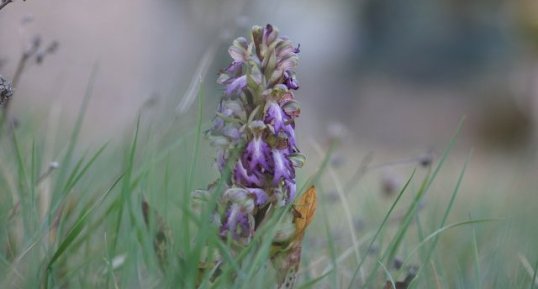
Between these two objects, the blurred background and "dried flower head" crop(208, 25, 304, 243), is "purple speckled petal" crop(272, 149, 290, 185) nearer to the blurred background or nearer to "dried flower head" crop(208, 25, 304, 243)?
"dried flower head" crop(208, 25, 304, 243)

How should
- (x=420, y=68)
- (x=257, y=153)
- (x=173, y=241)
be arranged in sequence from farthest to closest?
(x=420, y=68), (x=173, y=241), (x=257, y=153)

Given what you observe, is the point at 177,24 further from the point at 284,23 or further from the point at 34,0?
the point at 34,0

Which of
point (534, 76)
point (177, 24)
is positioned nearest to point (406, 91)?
point (534, 76)

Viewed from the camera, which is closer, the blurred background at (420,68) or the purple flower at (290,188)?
the purple flower at (290,188)

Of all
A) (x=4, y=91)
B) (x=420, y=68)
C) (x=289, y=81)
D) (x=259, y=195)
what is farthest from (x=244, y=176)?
(x=420, y=68)

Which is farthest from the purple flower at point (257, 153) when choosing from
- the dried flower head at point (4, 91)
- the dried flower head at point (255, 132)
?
the dried flower head at point (4, 91)

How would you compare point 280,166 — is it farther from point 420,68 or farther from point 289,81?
point 420,68

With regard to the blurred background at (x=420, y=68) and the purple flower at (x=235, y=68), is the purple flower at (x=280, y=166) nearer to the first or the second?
the purple flower at (x=235, y=68)

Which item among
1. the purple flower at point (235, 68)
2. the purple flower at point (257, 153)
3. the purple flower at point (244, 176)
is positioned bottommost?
the purple flower at point (244, 176)
